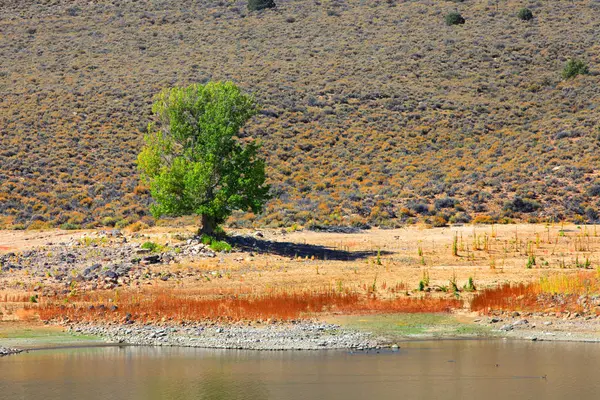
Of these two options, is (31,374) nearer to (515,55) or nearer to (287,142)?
(287,142)

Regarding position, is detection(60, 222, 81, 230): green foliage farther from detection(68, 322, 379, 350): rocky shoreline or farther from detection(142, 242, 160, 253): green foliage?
detection(68, 322, 379, 350): rocky shoreline

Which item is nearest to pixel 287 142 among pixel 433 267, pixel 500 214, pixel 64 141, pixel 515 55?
pixel 64 141

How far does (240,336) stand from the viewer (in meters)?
19.8

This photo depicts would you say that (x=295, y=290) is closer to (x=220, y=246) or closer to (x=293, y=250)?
(x=220, y=246)

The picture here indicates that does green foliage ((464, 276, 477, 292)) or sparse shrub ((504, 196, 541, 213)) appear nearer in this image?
green foliage ((464, 276, 477, 292))

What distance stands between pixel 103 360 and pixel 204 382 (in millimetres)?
2902

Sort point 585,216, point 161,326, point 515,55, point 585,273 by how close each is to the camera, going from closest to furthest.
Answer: point 161,326 < point 585,273 < point 585,216 < point 515,55

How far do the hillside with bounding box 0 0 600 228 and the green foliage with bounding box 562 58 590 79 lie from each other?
100cm

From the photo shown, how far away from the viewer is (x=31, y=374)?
17.0m

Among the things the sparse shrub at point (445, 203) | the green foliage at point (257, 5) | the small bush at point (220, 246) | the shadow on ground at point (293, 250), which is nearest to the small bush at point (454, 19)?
the green foliage at point (257, 5)

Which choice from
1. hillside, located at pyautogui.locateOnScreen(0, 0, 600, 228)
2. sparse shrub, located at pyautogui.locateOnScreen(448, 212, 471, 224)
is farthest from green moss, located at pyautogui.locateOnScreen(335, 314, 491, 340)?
sparse shrub, located at pyautogui.locateOnScreen(448, 212, 471, 224)

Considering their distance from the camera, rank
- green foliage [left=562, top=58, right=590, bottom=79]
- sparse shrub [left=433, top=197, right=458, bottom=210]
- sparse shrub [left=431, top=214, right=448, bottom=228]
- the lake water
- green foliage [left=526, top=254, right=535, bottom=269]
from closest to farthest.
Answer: the lake water
green foliage [left=526, top=254, right=535, bottom=269]
sparse shrub [left=431, top=214, right=448, bottom=228]
sparse shrub [left=433, top=197, right=458, bottom=210]
green foliage [left=562, top=58, right=590, bottom=79]

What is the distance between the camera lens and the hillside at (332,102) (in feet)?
168

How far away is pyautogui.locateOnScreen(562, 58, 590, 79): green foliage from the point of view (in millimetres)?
75250
